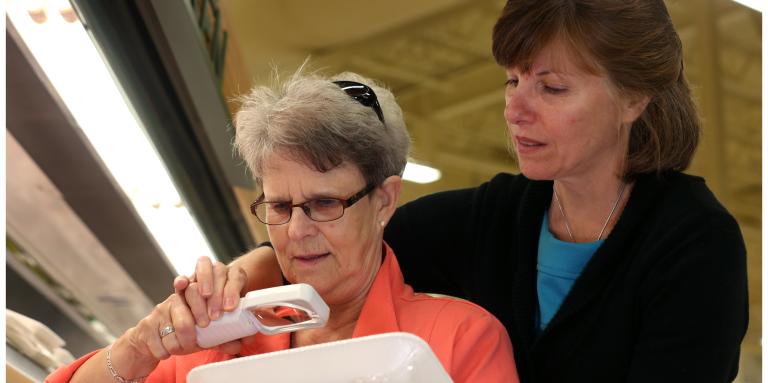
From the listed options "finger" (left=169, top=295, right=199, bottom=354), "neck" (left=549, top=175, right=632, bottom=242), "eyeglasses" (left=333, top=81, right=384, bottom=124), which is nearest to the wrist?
"finger" (left=169, top=295, right=199, bottom=354)

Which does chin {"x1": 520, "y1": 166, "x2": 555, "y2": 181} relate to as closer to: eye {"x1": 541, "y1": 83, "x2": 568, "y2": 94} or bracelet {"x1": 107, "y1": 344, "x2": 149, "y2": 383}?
eye {"x1": 541, "y1": 83, "x2": 568, "y2": 94}

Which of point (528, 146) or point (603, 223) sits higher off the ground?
point (528, 146)

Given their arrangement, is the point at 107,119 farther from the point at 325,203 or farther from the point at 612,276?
the point at 612,276

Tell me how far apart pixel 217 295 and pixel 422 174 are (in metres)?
7.31

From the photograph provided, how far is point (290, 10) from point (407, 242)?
16.3ft

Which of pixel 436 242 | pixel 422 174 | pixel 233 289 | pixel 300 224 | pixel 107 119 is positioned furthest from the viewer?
pixel 422 174

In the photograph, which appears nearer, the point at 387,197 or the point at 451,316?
the point at 451,316

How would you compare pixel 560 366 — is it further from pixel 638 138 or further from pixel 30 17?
pixel 30 17

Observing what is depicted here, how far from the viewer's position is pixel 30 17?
2.41 meters

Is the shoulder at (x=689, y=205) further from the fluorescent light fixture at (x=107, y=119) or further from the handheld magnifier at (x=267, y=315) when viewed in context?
the fluorescent light fixture at (x=107, y=119)

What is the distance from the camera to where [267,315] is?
183cm

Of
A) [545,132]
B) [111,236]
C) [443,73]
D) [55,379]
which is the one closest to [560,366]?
[545,132]

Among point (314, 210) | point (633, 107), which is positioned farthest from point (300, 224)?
point (633, 107)

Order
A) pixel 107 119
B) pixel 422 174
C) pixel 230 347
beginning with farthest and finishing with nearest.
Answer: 1. pixel 422 174
2. pixel 107 119
3. pixel 230 347
